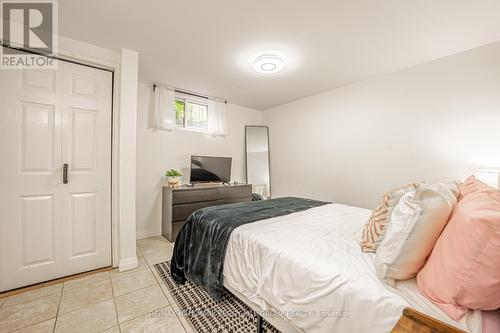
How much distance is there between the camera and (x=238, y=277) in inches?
61.0

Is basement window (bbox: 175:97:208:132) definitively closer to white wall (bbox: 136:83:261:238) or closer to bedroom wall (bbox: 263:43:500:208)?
white wall (bbox: 136:83:261:238)

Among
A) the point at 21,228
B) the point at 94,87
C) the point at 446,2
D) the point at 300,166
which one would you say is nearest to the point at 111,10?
the point at 94,87

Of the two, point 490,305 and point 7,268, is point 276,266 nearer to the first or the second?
point 490,305

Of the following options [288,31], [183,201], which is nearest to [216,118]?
[183,201]

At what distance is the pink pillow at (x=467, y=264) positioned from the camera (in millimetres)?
710

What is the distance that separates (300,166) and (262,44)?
8.47 ft

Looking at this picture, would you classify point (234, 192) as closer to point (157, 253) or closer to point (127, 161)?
point (157, 253)

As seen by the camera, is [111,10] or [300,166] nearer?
[111,10]

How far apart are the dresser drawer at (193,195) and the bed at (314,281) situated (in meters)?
1.84

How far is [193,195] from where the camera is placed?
3410mm

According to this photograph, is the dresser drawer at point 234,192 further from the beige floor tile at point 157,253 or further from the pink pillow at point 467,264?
the pink pillow at point 467,264

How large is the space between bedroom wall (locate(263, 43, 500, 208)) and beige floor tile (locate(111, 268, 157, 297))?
305 cm

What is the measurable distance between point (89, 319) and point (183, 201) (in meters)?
1.85

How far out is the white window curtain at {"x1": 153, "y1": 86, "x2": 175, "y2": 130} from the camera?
11.5ft
